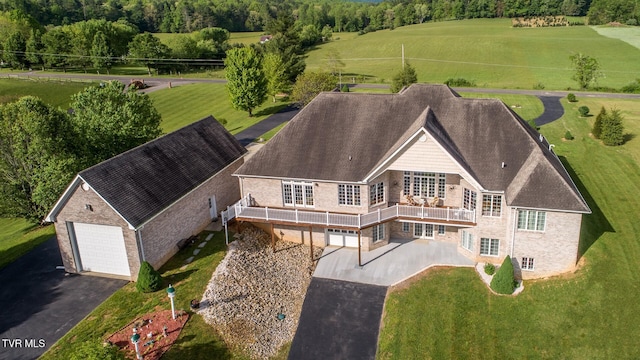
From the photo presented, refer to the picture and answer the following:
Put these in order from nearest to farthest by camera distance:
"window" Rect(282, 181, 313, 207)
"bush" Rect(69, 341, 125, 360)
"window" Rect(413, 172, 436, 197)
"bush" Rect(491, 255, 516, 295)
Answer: "bush" Rect(69, 341, 125, 360)
"bush" Rect(491, 255, 516, 295)
"window" Rect(413, 172, 436, 197)
"window" Rect(282, 181, 313, 207)

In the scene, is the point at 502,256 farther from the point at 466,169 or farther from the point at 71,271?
the point at 71,271

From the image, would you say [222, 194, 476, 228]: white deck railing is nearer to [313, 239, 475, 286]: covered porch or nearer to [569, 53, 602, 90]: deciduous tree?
[313, 239, 475, 286]: covered porch

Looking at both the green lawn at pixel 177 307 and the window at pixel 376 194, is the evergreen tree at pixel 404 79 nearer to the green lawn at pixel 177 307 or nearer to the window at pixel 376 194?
the window at pixel 376 194

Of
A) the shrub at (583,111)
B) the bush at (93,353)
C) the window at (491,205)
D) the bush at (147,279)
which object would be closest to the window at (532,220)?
the window at (491,205)

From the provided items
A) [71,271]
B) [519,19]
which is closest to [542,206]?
[71,271]

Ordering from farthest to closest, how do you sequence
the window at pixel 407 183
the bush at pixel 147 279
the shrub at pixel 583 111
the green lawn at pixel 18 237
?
the shrub at pixel 583 111, the green lawn at pixel 18 237, the window at pixel 407 183, the bush at pixel 147 279

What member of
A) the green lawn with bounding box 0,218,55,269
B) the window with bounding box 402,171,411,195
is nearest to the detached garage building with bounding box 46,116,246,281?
the green lawn with bounding box 0,218,55,269
